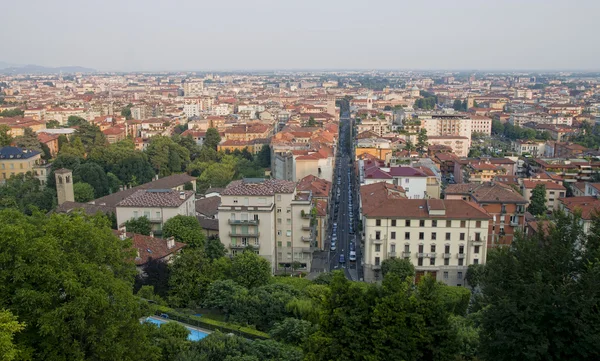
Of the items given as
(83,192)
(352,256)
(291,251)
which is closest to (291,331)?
(291,251)

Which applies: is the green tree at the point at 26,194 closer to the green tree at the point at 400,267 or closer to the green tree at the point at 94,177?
the green tree at the point at 94,177

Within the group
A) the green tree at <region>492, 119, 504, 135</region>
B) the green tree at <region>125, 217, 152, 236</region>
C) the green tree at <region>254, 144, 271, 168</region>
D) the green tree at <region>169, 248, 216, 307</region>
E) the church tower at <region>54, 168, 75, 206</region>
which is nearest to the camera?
the green tree at <region>169, 248, 216, 307</region>

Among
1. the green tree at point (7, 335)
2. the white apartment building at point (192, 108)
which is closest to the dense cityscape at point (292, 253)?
the green tree at point (7, 335)

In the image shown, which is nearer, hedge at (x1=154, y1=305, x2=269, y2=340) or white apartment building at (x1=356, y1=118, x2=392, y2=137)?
hedge at (x1=154, y1=305, x2=269, y2=340)

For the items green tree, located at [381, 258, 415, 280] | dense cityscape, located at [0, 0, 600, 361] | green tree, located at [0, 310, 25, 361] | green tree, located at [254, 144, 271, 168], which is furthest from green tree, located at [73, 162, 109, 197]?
green tree, located at [0, 310, 25, 361]

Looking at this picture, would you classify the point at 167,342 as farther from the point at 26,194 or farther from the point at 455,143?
the point at 455,143

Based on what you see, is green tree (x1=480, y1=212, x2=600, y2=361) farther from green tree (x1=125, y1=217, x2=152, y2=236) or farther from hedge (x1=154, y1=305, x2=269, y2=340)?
green tree (x1=125, y1=217, x2=152, y2=236)

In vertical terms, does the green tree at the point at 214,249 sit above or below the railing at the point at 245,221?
below
